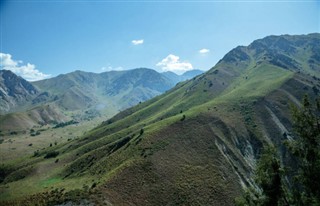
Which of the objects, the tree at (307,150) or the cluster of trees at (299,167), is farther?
the cluster of trees at (299,167)

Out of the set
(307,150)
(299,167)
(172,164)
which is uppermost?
(307,150)

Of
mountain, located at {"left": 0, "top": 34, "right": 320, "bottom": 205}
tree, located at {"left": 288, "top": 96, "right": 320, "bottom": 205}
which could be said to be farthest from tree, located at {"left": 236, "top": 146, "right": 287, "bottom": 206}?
mountain, located at {"left": 0, "top": 34, "right": 320, "bottom": 205}

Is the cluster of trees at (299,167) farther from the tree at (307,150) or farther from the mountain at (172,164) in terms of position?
the mountain at (172,164)

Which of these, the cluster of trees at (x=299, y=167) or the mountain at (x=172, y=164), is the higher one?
the cluster of trees at (x=299, y=167)

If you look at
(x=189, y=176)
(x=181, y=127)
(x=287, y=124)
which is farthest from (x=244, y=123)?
(x=189, y=176)

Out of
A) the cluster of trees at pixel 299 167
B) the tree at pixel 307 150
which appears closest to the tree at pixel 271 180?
the cluster of trees at pixel 299 167

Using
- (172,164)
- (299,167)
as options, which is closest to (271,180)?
(299,167)

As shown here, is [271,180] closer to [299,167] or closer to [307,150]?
[299,167]

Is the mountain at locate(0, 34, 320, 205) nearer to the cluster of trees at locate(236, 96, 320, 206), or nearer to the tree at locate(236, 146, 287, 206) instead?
the cluster of trees at locate(236, 96, 320, 206)

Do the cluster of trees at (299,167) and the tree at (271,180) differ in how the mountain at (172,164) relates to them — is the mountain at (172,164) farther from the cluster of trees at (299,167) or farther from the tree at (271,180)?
the tree at (271,180)

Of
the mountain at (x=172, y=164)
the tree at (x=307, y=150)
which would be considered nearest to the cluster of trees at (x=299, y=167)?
the tree at (x=307, y=150)

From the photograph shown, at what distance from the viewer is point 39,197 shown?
2751 inches

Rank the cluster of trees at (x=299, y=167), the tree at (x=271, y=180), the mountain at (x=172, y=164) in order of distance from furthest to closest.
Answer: the mountain at (x=172, y=164)
the tree at (x=271, y=180)
the cluster of trees at (x=299, y=167)

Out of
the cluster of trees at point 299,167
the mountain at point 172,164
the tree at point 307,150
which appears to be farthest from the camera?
the mountain at point 172,164
